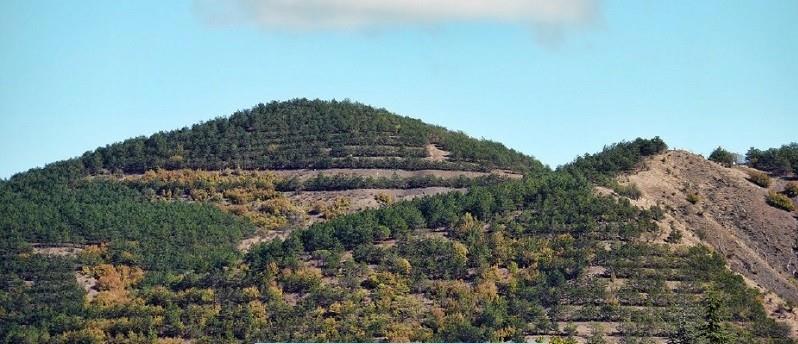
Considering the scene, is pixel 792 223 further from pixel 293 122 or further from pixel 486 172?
pixel 293 122

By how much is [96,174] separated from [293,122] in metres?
21.8

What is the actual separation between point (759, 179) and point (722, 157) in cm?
932

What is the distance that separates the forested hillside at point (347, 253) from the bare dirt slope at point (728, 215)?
129 inches

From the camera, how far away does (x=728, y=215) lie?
134 m

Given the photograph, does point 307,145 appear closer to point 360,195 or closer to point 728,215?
point 360,195

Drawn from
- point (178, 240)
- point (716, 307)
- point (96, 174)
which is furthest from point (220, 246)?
point (716, 307)

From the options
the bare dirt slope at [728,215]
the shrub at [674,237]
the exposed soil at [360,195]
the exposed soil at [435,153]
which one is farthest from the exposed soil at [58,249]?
the shrub at [674,237]

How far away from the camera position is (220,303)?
12888cm

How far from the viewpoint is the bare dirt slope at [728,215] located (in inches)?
4980

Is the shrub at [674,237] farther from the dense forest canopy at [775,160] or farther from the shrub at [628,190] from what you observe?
the dense forest canopy at [775,160]

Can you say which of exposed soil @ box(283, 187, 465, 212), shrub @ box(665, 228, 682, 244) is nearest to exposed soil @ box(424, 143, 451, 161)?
exposed soil @ box(283, 187, 465, 212)

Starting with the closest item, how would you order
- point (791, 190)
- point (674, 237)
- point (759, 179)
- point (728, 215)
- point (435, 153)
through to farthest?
point (674, 237)
point (728, 215)
point (791, 190)
point (759, 179)
point (435, 153)

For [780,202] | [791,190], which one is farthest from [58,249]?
[791,190]

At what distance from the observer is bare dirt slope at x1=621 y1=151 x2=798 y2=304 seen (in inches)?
4980
